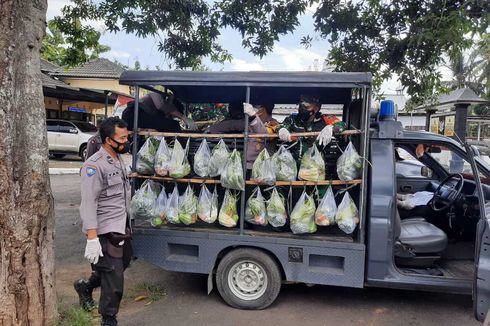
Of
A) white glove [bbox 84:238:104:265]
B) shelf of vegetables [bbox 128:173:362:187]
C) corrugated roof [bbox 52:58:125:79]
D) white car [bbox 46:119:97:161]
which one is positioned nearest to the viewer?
white glove [bbox 84:238:104:265]

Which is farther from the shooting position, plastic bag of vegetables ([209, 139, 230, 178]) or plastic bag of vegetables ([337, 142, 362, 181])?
plastic bag of vegetables ([209, 139, 230, 178])

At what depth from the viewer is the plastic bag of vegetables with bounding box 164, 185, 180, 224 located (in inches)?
165

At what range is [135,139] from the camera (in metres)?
4.32

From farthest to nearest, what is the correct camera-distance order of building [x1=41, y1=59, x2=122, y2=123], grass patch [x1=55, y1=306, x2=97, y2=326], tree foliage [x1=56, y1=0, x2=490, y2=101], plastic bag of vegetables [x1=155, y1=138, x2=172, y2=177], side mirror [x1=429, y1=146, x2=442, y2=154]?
1. building [x1=41, y1=59, x2=122, y2=123]
2. tree foliage [x1=56, y1=0, x2=490, y2=101]
3. side mirror [x1=429, y1=146, x2=442, y2=154]
4. plastic bag of vegetables [x1=155, y1=138, x2=172, y2=177]
5. grass patch [x1=55, y1=306, x2=97, y2=326]

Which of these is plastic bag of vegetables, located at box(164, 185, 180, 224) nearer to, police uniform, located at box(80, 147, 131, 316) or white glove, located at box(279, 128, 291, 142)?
police uniform, located at box(80, 147, 131, 316)

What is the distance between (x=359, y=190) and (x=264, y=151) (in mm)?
983

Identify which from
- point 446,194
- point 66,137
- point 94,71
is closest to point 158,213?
point 446,194

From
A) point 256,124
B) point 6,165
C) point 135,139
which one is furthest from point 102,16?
point 6,165

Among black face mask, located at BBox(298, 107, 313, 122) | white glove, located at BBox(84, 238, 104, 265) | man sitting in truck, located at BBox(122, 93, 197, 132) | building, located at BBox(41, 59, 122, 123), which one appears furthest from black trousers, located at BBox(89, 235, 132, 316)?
building, located at BBox(41, 59, 122, 123)

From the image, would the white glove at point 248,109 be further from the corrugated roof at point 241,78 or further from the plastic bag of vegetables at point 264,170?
the plastic bag of vegetables at point 264,170

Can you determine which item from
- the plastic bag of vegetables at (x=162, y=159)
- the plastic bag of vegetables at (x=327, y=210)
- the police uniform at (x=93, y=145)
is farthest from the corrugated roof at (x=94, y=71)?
the plastic bag of vegetables at (x=327, y=210)

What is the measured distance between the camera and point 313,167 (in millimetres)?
3988

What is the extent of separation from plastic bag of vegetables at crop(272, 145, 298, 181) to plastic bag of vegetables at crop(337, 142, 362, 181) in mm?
435

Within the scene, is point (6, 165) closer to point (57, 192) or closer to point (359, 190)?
point (359, 190)
